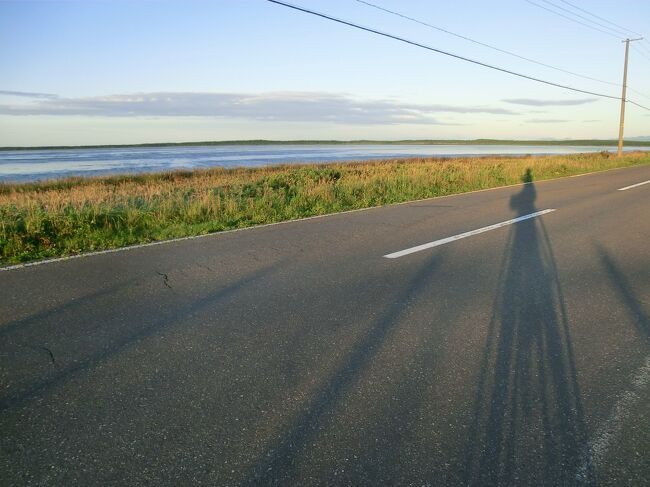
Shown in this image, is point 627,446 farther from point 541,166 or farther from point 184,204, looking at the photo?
point 541,166

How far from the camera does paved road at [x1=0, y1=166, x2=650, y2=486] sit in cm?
226

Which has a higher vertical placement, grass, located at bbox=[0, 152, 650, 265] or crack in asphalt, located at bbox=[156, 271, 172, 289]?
grass, located at bbox=[0, 152, 650, 265]

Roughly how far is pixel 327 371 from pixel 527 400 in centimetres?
124

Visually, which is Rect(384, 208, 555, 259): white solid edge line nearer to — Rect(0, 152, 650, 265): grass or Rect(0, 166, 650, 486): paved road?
Rect(0, 166, 650, 486): paved road

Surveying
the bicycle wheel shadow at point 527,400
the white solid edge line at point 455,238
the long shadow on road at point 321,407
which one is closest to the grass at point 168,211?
the white solid edge line at point 455,238

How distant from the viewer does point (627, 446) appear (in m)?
2.36

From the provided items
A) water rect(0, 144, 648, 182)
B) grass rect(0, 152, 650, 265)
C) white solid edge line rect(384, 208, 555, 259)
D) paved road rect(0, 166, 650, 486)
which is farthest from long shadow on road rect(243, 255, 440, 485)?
water rect(0, 144, 648, 182)

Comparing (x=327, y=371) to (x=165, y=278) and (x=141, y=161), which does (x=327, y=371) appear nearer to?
(x=165, y=278)

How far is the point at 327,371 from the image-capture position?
3.16 metres

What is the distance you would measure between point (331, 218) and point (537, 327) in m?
6.44

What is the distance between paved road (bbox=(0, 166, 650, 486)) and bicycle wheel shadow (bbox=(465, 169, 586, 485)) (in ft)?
0.04

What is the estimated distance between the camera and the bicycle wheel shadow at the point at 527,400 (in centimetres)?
222

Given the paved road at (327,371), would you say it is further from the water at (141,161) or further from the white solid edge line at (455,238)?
the water at (141,161)

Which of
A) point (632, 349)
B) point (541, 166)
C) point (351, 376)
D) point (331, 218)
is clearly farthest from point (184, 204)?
point (541, 166)
